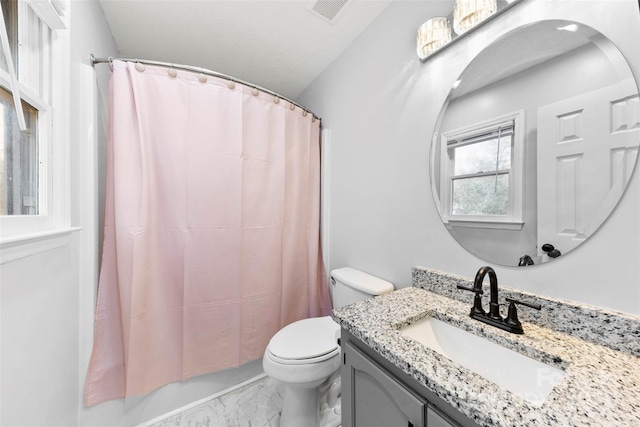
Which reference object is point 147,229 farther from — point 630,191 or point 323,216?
point 630,191

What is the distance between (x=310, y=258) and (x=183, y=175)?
1.02 metres

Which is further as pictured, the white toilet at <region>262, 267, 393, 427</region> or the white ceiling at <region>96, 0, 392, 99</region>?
the white ceiling at <region>96, 0, 392, 99</region>

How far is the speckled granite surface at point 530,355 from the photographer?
0.43m

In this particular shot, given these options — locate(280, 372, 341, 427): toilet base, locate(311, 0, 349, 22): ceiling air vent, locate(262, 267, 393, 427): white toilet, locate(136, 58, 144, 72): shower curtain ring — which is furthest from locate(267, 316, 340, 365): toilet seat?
locate(311, 0, 349, 22): ceiling air vent

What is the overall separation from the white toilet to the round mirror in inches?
24.5

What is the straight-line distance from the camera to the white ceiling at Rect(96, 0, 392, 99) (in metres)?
1.32

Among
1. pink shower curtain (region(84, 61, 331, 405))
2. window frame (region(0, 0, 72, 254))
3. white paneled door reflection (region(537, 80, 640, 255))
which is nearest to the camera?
white paneled door reflection (region(537, 80, 640, 255))

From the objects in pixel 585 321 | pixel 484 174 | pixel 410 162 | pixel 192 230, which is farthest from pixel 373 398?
pixel 192 230

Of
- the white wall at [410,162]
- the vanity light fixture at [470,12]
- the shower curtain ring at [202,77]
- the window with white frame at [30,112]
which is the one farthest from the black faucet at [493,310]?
the shower curtain ring at [202,77]

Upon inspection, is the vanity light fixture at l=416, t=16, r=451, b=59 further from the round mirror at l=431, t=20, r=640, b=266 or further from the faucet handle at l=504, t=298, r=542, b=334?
the faucet handle at l=504, t=298, r=542, b=334

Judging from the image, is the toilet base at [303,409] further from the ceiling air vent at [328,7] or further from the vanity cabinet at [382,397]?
the ceiling air vent at [328,7]

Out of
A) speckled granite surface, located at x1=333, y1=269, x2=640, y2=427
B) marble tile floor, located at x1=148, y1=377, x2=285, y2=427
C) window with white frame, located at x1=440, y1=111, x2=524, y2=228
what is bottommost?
marble tile floor, located at x1=148, y1=377, x2=285, y2=427

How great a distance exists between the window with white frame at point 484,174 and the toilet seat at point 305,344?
86 cm

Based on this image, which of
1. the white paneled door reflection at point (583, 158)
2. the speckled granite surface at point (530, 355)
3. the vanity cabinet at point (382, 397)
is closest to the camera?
the speckled granite surface at point (530, 355)
